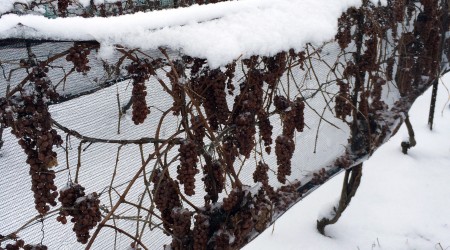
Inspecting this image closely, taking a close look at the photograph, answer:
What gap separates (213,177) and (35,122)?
2.17ft

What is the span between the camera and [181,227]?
136 cm

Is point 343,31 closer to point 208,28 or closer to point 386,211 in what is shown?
point 208,28

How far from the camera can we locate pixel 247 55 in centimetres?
136

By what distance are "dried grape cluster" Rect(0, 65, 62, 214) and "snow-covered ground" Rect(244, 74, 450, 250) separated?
60.7 inches

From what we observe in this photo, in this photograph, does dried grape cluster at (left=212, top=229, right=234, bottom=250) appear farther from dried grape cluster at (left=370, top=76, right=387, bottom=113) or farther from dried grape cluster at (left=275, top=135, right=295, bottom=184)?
dried grape cluster at (left=370, top=76, right=387, bottom=113)

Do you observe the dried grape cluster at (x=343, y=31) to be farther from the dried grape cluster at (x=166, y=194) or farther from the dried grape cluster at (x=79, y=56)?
the dried grape cluster at (x=79, y=56)

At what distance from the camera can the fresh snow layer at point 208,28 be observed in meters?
1.07

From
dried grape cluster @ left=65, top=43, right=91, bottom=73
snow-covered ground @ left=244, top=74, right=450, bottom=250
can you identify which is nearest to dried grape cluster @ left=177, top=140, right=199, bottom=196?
dried grape cluster @ left=65, top=43, right=91, bottom=73

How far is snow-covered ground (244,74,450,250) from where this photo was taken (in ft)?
9.18

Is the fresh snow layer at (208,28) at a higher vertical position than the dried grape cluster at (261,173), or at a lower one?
higher

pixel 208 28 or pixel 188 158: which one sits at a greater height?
pixel 208 28

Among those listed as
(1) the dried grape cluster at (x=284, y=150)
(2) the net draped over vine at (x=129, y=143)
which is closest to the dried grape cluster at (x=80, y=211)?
(2) the net draped over vine at (x=129, y=143)

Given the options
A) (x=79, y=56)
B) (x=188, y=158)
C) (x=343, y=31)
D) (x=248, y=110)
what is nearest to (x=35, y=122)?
(x=79, y=56)

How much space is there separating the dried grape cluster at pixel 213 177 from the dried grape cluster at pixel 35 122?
0.56 meters
